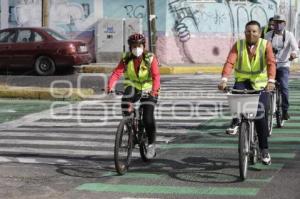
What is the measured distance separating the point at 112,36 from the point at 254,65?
1832 cm

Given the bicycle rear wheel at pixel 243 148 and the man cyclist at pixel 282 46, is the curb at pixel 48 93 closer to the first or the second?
the man cyclist at pixel 282 46

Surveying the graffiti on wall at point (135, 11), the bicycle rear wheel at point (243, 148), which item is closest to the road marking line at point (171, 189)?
the bicycle rear wheel at point (243, 148)

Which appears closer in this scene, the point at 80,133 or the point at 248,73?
the point at 248,73

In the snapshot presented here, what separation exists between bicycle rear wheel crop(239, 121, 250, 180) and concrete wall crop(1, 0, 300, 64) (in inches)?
744

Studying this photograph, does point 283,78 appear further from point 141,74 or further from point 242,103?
point 242,103

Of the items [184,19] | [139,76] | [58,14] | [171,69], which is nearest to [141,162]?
[139,76]

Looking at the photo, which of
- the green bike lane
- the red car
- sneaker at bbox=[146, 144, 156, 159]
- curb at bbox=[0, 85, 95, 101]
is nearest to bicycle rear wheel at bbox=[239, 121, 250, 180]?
the green bike lane

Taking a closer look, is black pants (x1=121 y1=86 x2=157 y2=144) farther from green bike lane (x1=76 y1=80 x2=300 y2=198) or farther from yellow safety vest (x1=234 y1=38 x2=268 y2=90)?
yellow safety vest (x1=234 y1=38 x2=268 y2=90)

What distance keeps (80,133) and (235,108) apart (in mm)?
4213

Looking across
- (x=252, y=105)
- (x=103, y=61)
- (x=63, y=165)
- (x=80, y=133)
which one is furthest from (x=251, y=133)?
(x=103, y=61)

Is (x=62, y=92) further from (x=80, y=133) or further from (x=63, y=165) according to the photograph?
(x=63, y=165)

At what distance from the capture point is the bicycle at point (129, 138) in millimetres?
7645

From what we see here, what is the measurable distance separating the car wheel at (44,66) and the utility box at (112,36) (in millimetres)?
5045

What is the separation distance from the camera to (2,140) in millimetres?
10234
